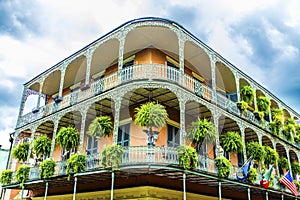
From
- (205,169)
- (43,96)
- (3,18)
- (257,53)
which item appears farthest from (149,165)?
(43,96)

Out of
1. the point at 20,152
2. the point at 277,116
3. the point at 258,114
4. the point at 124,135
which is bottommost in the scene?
the point at 20,152

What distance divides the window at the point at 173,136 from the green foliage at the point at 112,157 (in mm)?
3214

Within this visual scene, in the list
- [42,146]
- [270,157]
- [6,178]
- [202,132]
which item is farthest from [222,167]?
[6,178]

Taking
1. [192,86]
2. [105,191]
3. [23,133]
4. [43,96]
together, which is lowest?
[105,191]

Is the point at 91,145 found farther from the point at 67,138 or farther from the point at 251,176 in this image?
the point at 251,176

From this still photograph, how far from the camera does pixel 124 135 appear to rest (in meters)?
12.6

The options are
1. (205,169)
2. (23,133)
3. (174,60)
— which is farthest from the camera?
(23,133)

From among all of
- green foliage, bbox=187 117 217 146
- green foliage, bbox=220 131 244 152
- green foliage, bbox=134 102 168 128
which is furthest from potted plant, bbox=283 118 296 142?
green foliage, bbox=134 102 168 128

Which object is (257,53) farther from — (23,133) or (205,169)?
(23,133)

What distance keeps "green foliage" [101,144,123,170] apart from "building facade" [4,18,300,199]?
0.75 feet

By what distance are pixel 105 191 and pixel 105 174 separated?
1.90 metres

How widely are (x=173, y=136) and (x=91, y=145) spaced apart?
4.26 m

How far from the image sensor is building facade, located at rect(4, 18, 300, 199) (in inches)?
414

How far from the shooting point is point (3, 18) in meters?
6.72
